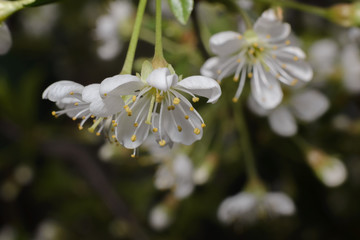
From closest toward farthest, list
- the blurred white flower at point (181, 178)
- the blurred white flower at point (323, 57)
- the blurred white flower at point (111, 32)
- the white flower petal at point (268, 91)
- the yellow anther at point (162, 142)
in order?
1. the yellow anther at point (162, 142)
2. the white flower petal at point (268, 91)
3. the blurred white flower at point (181, 178)
4. the blurred white flower at point (111, 32)
5. the blurred white flower at point (323, 57)

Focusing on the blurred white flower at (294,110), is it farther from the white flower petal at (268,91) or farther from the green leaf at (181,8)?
the green leaf at (181,8)

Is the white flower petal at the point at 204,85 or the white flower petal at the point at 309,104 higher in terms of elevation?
the white flower petal at the point at 204,85

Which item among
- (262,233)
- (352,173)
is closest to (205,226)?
(262,233)

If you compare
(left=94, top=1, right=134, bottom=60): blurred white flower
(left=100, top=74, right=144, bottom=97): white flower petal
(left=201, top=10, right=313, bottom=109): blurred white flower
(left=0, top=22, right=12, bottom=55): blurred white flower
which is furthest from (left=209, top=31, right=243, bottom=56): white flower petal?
(left=94, top=1, right=134, bottom=60): blurred white flower

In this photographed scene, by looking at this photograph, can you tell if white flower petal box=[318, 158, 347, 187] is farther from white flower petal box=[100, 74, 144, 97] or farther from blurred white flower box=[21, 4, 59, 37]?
blurred white flower box=[21, 4, 59, 37]

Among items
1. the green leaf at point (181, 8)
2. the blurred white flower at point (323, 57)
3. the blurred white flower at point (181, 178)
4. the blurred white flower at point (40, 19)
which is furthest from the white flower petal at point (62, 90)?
the blurred white flower at point (40, 19)

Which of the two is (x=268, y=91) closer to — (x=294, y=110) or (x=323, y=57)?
(x=294, y=110)
